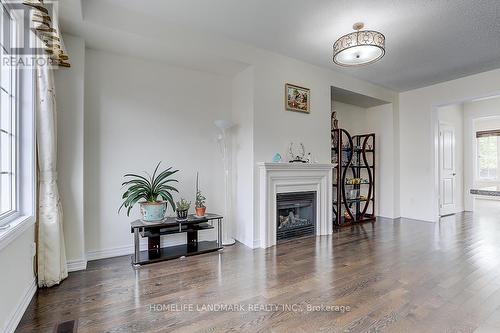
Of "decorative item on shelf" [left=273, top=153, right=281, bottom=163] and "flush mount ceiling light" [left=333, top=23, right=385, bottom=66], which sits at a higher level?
"flush mount ceiling light" [left=333, top=23, right=385, bottom=66]

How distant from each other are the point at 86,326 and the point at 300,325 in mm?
1479

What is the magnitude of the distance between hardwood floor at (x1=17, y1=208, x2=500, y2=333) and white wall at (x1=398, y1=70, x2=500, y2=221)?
6.09 feet

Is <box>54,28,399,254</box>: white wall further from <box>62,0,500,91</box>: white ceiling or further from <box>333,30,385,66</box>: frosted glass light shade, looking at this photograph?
<box>333,30,385,66</box>: frosted glass light shade

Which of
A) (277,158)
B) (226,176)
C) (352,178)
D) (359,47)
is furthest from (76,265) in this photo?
(352,178)

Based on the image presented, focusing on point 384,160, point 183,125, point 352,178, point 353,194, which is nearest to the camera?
point 183,125

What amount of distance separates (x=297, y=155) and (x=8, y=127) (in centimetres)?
336

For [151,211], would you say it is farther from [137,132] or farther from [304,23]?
[304,23]

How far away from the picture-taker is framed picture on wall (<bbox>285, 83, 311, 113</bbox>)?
3882 mm

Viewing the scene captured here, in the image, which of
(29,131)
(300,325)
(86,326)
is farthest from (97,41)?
(300,325)

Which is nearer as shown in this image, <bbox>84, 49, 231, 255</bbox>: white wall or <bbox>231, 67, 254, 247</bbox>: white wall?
<bbox>84, 49, 231, 255</bbox>: white wall

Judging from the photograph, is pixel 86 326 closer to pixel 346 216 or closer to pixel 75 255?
pixel 75 255

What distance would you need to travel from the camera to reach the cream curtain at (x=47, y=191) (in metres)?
2.28

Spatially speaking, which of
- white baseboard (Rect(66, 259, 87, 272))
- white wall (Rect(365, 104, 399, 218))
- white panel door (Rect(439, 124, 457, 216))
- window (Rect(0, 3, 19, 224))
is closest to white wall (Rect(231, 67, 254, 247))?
white baseboard (Rect(66, 259, 87, 272))

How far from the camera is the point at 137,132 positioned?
3271 mm
